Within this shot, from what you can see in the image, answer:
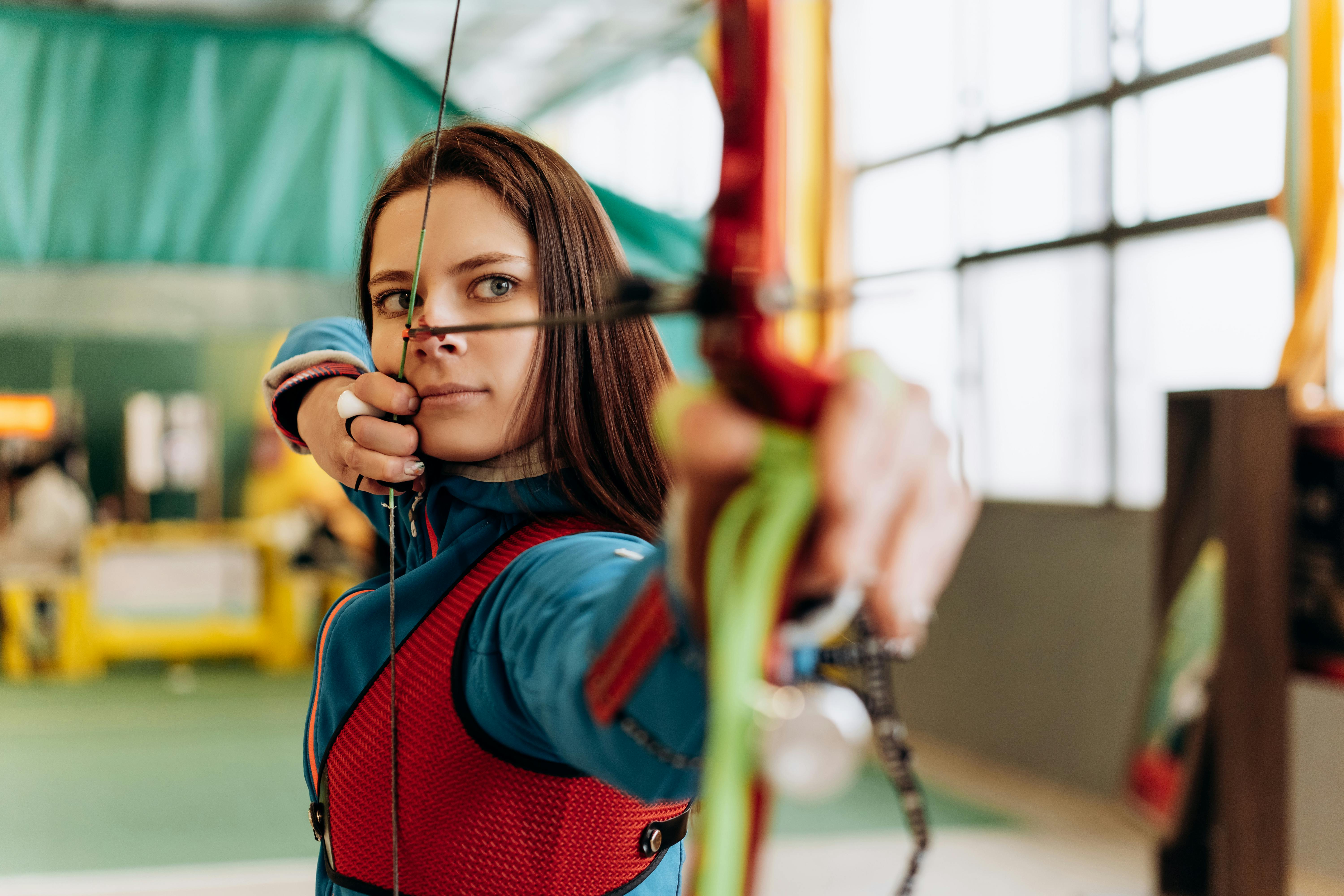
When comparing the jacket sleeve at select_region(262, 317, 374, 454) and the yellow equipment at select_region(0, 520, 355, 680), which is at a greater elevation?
the jacket sleeve at select_region(262, 317, 374, 454)

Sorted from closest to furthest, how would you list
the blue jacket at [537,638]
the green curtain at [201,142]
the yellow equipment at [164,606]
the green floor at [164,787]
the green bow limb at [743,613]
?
the green bow limb at [743,613] < the blue jacket at [537,638] < the green curtain at [201,142] < the green floor at [164,787] < the yellow equipment at [164,606]

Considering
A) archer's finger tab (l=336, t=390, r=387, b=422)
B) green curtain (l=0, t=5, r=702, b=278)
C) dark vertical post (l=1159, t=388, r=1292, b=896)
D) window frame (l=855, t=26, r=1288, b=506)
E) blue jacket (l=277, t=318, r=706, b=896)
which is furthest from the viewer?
window frame (l=855, t=26, r=1288, b=506)

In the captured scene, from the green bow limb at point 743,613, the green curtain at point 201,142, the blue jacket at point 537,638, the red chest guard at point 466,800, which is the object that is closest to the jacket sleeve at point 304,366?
the blue jacket at point 537,638

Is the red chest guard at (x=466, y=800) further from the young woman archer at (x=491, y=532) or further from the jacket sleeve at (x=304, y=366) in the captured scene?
the jacket sleeve at (x=304, y=366)

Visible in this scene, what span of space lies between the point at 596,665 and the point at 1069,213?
13.0 feet

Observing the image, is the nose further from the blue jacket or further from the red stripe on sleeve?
the red stripe on sleeve

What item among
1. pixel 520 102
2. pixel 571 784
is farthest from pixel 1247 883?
pixel 520 102

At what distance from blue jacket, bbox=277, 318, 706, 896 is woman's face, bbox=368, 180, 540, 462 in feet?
0.10

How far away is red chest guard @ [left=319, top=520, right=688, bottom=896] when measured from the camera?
0.74m

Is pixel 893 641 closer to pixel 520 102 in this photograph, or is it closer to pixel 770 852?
pixel 770 852

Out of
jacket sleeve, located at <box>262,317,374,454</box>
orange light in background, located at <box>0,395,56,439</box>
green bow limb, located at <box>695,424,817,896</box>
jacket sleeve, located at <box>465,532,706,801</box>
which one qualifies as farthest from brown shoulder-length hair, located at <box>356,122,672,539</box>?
orange light in background, located at <box>0,395,56,439</box>

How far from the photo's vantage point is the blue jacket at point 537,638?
491 mm

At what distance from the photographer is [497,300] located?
812mm

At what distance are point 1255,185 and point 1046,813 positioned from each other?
6.59 ft
